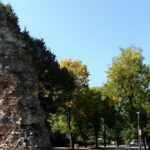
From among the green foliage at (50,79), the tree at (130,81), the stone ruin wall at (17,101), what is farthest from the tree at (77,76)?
the stone ruin wall at (17,101)

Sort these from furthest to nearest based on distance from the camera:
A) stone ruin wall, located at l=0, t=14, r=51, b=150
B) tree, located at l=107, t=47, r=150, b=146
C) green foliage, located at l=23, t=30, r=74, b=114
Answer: tree, located at l=107, t=47, r=150, b=146 → green foliage, located at l=23, t=30, r=74, b=114 → stone ruin wall, located at l=0, t=14, r=51, b=150

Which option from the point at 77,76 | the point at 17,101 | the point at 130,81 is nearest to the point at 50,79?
the point at 77,76

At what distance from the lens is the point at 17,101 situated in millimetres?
16875

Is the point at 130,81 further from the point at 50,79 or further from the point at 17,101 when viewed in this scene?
the point at 17,101

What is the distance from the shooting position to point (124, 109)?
2248 inches

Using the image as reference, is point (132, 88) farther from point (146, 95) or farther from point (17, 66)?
point (17, 66)

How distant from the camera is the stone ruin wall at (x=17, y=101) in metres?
16.2

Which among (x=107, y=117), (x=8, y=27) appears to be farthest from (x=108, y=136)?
(x=8, y=27)

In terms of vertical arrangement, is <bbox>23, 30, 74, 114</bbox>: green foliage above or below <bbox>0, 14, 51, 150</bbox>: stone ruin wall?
above

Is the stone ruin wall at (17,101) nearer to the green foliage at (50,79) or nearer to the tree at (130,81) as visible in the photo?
the green foliage at (50,79)

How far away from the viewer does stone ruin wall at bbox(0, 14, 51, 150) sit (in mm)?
16203

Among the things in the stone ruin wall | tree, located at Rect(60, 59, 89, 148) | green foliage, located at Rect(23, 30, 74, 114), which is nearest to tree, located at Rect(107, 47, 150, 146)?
tree, located at Rect(60, 59, 89, 148)

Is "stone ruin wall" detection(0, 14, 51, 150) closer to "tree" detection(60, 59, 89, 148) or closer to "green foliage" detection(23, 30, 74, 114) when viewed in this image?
"green foliage" detection(23, 30, 74, 114)

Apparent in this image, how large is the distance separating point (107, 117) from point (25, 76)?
61.6 meters
